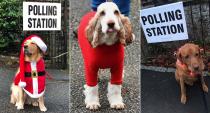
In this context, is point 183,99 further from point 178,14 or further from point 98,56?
point 98,56

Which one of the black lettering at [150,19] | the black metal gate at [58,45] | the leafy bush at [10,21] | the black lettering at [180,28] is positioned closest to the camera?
the black lettering at [180,28]

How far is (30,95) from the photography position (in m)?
4.79

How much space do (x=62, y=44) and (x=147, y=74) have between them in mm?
2884

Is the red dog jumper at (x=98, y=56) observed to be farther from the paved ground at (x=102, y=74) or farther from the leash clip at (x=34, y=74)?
the leash clip at (x=34, y=74)

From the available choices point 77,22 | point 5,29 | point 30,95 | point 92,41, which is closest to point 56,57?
point 5,29

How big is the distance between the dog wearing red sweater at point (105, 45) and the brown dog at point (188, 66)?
3.69 ft

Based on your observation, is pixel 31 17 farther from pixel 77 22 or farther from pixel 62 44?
pixel 77 22

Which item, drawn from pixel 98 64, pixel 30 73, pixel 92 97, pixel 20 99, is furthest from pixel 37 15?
pixel 98 64

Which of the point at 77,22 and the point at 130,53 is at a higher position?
the point at 77,22

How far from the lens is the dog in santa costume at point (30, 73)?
15.2 feet

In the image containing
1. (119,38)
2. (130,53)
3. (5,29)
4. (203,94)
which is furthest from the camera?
(5,29)

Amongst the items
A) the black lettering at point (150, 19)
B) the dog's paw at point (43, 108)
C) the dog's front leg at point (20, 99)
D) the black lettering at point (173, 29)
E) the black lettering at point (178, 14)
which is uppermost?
the black lettering at point (178, 14)

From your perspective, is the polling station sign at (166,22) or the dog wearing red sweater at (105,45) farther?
the polling station sign at (166,22)

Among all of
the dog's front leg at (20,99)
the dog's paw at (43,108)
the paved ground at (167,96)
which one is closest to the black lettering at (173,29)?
the paved ground at (167,96)
